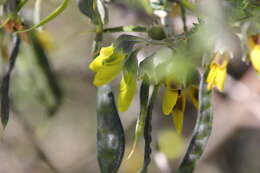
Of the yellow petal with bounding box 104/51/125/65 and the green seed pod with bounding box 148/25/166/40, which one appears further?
the green seed pod with bounding box 148/25/166/40

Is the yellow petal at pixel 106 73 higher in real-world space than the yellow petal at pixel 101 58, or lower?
lower

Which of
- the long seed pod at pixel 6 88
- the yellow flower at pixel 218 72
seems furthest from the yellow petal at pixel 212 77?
the long seed pod at pixel 6 88

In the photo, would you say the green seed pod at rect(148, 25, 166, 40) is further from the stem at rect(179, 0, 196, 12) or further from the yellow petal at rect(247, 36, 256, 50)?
the yellow petal at rect(247, 36, 256, 50)

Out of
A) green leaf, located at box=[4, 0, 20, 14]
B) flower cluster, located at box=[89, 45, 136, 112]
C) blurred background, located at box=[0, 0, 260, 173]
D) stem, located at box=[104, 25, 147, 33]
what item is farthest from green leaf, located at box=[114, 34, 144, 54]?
blurred background, located at box=[0, 0, 260, 173]

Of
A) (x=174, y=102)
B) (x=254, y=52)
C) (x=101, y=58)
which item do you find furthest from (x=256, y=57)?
(x=101, y=58)

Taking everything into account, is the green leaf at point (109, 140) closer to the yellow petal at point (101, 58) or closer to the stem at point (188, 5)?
the yellow petal at point (101, 58)
